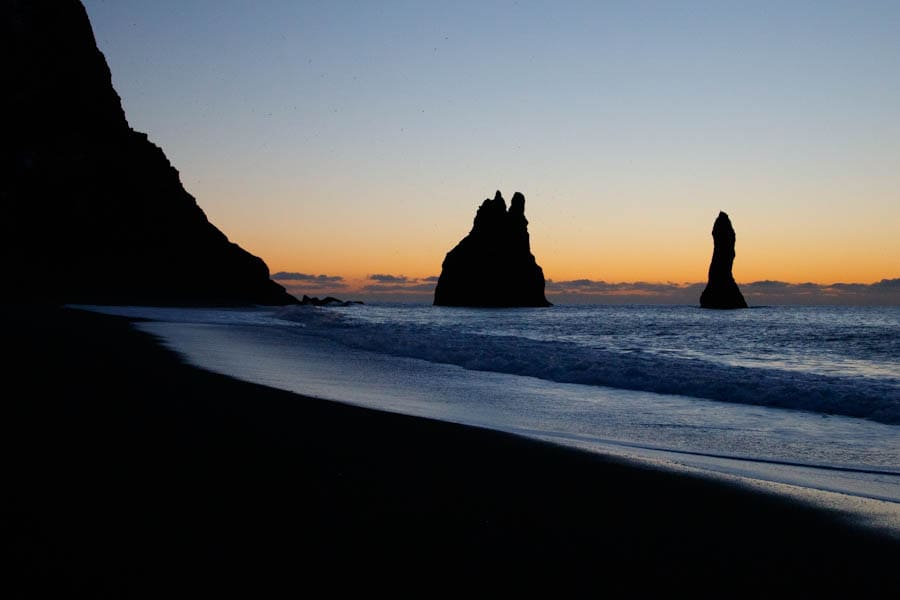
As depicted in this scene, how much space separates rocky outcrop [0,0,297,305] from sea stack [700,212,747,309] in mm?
93216

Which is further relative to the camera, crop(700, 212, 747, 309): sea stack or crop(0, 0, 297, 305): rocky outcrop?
crop(700, 212, 747, 309): sea stack

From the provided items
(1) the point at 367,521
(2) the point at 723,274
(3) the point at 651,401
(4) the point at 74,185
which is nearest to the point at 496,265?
(2) the point at 723,274

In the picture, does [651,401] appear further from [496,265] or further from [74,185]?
[496,265]

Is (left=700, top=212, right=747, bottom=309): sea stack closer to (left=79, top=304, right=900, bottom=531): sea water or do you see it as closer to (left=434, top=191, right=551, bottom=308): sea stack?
(left=434, top=191, right=551, bottom=308): sea stack

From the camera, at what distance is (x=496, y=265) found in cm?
15050

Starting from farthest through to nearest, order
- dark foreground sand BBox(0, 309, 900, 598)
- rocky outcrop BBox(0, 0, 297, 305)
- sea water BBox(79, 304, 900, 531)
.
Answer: rocky outcrop BBox(0, 0, 297, 305) < sea water BBox(79, 304, 900, 531) < dark foreground sand BBox(0, 309, 900, 598)

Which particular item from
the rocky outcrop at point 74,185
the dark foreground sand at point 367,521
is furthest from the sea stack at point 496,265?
the dark foreground sand at point 367,521

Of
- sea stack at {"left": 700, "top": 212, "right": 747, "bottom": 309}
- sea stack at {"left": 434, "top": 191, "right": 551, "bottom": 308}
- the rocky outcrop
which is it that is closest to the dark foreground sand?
the rocky outcrop

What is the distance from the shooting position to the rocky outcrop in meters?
69.1

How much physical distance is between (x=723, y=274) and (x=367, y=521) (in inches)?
5670

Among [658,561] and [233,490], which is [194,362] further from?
[658,561]

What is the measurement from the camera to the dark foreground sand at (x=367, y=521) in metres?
2.83

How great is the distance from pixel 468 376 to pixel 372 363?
3.05 m

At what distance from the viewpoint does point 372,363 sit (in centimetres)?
1595
